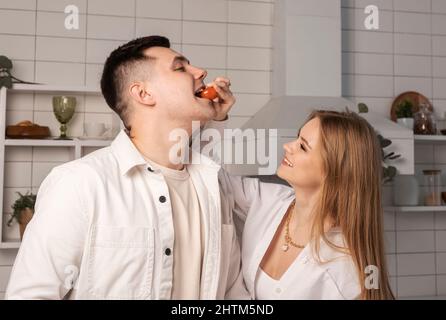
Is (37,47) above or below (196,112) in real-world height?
above

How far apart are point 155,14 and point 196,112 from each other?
0.98 m

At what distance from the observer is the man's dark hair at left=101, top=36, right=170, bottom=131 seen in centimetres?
86

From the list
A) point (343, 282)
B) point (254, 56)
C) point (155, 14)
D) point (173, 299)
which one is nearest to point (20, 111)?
point (155, 14)

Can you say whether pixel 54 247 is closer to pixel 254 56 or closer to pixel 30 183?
pixel 30 183

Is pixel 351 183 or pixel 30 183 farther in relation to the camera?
pixel 30 183

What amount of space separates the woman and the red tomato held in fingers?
0.16m

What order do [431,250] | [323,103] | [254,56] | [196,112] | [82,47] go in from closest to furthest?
[196,112] < [323,103] < [82,47] < [254,56] < [431,250]

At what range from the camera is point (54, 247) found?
2.18 ft

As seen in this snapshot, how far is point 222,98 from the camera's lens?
85 cm

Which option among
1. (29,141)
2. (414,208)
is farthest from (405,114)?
(29,141)

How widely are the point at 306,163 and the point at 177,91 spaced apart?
253 millimetres

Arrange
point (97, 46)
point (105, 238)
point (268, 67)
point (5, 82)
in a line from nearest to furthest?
1. point (105, 238)
2. point (5, 82)
3. point (97, 46)
4. point (268, 67)

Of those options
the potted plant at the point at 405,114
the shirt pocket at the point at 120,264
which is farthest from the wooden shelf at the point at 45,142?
the potted plant at the point at 405,114

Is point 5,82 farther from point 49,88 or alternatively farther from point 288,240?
point 288,240
